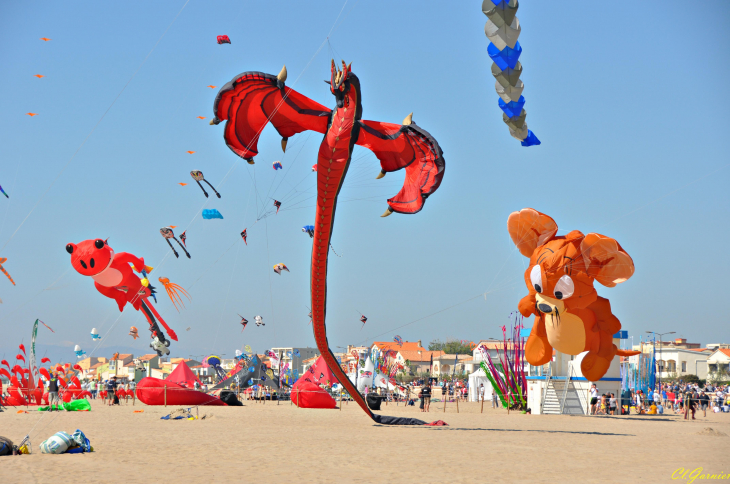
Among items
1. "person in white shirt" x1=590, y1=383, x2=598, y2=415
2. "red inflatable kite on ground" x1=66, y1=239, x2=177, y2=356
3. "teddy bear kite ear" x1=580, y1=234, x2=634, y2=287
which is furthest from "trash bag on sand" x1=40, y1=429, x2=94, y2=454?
"person in white shirt" x1=590, y1=383, x2=598, y2=415

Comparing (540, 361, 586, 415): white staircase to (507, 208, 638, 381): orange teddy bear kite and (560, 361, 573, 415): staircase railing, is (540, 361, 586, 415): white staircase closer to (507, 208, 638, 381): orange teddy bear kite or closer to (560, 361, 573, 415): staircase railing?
(560, 361, 573, 415): staircase railing

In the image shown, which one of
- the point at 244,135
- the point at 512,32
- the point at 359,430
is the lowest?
the point at 359,430

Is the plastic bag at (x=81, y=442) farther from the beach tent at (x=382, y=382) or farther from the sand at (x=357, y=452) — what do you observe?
the beach tent at (x=382, y=382)

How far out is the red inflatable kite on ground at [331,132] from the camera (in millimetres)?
11625

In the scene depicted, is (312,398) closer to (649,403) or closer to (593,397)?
(593,397)

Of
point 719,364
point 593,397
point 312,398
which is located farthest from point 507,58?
point 719,364

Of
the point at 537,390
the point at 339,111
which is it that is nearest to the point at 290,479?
the point at 339,111

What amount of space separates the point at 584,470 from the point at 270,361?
115 feet

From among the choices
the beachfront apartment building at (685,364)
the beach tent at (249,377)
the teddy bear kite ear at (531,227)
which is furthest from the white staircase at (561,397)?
the beachfront apartment building at (685,364)

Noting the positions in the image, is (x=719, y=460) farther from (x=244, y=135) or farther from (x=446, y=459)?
(x=244, y=135)

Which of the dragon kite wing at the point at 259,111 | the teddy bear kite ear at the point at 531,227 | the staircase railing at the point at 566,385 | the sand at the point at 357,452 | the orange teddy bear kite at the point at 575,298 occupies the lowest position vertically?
the sand at the point at 357,452

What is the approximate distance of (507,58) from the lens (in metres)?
10.3

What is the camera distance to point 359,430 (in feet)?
49.8

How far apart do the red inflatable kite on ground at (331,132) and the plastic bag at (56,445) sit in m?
5.74
